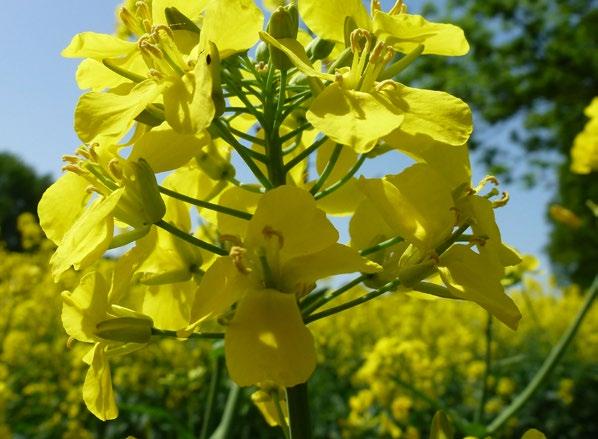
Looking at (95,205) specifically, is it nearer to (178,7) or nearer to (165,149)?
(165,149)

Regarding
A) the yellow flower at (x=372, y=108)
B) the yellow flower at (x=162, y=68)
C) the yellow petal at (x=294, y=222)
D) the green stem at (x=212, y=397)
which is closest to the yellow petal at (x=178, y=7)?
the yellow flower at (x=162, y=68)

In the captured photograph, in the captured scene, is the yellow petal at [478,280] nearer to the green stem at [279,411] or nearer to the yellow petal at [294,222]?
the yellow petal at [294,222]

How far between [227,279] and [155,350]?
→ 475 cm

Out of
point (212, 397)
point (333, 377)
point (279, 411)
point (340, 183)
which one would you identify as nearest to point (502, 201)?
point (340, 183)

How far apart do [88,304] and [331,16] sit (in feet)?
2.44

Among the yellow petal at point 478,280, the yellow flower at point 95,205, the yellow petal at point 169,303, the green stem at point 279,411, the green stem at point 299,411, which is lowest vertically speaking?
the green stem at point 279,411

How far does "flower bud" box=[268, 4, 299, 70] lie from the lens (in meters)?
1.27

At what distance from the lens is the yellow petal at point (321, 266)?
1.15m

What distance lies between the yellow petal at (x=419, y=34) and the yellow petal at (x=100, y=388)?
0.84 meters

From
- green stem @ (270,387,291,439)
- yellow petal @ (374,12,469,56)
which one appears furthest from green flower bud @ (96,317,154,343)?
yellow petal @ (374,12,469,56)

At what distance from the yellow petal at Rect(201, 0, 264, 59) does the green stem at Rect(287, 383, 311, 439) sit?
25.6 inches

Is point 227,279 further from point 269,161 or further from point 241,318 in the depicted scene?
point 269,161

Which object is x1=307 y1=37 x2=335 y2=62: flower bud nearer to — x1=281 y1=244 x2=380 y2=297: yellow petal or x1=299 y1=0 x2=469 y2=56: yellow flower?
x1=299 y1=0 x2=469 y2=56: yellow flower

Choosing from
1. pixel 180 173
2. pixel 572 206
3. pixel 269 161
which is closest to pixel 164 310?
pixel 180 173
